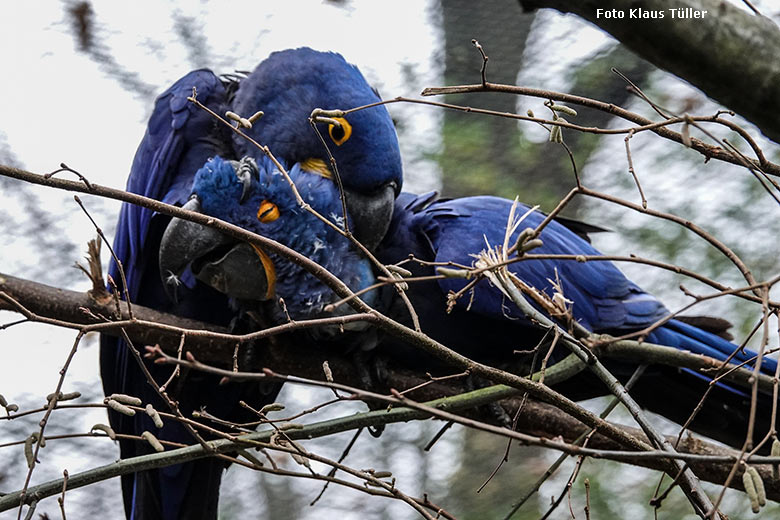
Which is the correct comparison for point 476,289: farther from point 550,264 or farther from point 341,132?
point 341,132

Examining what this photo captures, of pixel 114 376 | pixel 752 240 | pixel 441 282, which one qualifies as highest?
pixel 441 282

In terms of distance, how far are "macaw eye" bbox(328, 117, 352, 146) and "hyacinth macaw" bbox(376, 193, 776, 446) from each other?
0.74 ft

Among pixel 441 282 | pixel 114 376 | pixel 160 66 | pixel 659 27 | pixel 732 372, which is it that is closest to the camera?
pixel 659 27

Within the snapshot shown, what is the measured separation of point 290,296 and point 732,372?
82 centimetres

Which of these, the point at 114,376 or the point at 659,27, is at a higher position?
the point at 659,27

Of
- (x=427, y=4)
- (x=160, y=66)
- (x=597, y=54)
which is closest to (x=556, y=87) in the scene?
(x=597, y=54)

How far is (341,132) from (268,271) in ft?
0.90

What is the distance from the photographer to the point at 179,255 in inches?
54.8

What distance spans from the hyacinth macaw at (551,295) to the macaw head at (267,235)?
0.58 ft

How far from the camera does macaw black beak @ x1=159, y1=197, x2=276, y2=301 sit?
1390 mm

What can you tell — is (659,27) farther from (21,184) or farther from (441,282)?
(21,184)

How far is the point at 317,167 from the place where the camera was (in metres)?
1.55

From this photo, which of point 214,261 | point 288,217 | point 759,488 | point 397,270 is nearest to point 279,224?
point 288,217

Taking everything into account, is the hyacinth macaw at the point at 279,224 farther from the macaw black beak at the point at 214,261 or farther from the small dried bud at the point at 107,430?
the small dried bud at the point at 107,430
